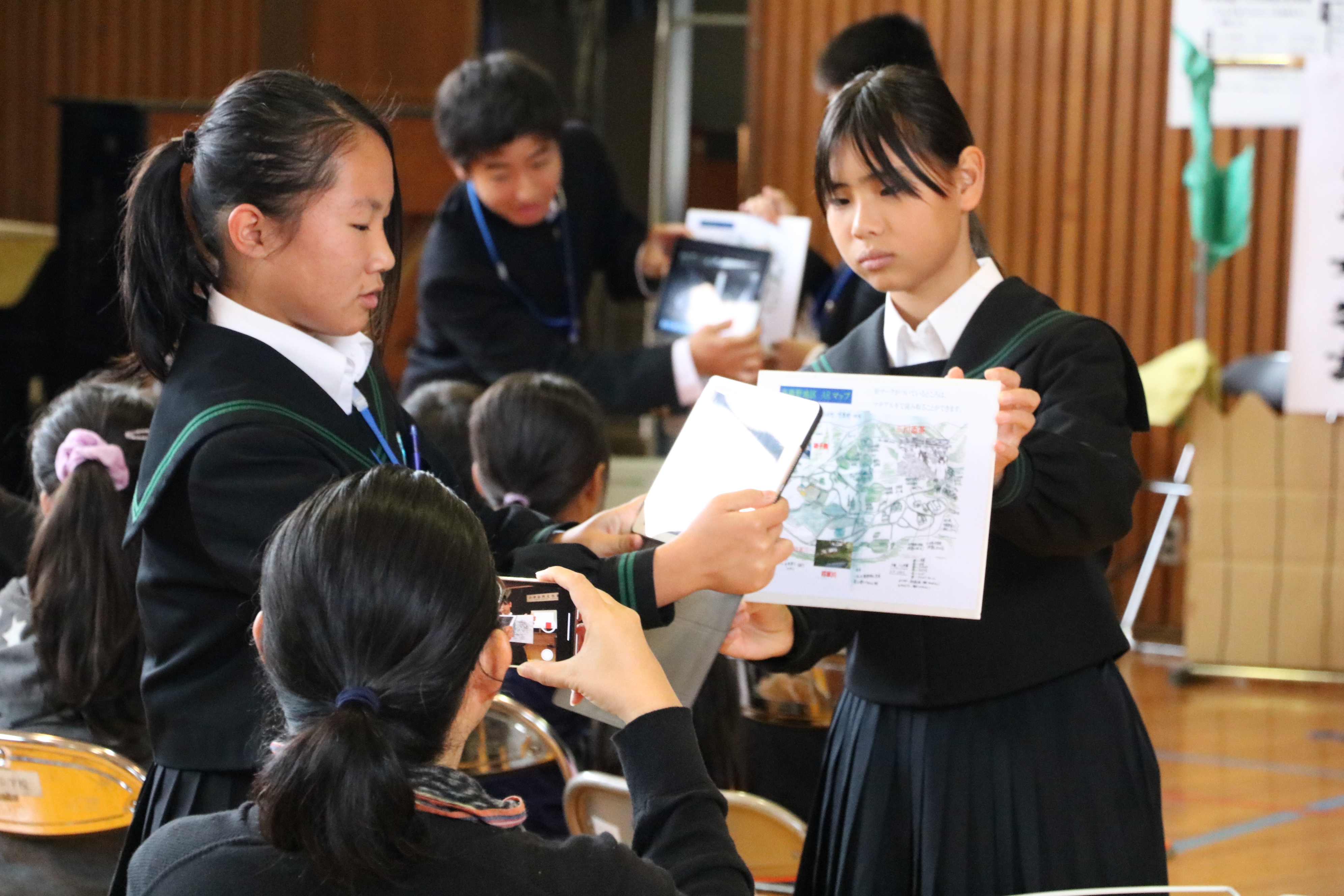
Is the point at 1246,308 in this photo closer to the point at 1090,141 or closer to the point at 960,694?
the point at 1090,141

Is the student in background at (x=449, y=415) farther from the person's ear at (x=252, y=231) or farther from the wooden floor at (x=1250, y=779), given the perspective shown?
the wooden floor at (x=1250, y=779)

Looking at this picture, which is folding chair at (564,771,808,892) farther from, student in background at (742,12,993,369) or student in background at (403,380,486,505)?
student in background at (403,380,486,505)

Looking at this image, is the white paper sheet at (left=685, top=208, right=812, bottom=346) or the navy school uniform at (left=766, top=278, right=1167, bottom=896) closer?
the navy school uniform at (left=766, top=278, right=1167, bottom=896)

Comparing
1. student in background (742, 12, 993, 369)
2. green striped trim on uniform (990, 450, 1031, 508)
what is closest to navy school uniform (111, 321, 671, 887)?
green striped trim on uniform (990, 450, 1031, 508)

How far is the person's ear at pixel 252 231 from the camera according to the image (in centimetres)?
143

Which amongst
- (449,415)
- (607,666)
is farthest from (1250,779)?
(607,666)

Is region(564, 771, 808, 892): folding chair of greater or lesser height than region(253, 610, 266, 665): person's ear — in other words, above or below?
below

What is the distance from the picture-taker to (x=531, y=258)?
318 centimetres

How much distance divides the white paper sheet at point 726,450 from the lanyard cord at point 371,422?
0.28 metres

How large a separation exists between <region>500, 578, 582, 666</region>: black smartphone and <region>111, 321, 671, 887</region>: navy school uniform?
205 millimetres

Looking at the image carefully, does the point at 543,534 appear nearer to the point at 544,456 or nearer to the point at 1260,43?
the point at 544,456

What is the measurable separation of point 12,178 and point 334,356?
5.94 metres

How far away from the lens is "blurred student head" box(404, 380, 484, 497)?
273 cm

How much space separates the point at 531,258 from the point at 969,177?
65.9 inches
